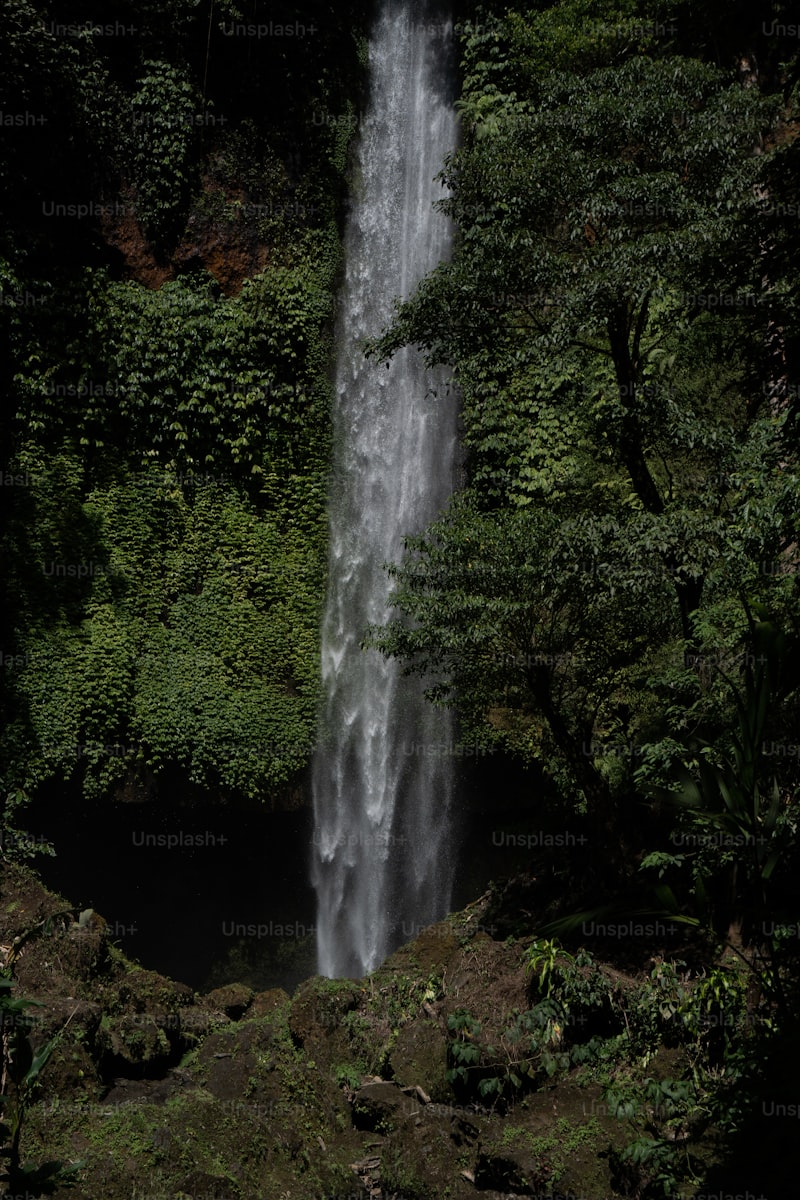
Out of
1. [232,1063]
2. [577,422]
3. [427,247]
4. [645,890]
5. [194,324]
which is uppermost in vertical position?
[427,247]

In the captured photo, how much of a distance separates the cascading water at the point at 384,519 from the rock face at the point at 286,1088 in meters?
2.80

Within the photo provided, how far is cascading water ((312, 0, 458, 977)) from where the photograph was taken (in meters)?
13.9

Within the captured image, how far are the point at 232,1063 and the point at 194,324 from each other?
9069 mm

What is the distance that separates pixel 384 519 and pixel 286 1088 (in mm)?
8014

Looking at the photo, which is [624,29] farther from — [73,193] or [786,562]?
[786,562]

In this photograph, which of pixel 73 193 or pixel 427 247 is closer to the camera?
pixel 73 193

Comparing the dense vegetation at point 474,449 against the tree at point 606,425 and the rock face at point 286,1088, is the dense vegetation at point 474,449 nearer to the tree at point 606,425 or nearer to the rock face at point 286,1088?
the tree at point 606,425

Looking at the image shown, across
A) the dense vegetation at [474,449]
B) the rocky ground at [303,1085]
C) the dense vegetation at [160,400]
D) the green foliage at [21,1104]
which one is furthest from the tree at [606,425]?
the green foliage at [21,1104]

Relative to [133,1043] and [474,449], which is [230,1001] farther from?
[474,449]

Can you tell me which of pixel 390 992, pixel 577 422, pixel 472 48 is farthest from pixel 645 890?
pixel 472 48

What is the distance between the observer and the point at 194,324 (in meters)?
13.7

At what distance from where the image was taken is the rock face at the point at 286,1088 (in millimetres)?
7254

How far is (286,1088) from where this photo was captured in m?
8.77

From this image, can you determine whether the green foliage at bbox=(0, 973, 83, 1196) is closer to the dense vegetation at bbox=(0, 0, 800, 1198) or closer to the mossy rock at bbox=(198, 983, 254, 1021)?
the dense vegetation at bbox=(0, 0, 800, 1198)
